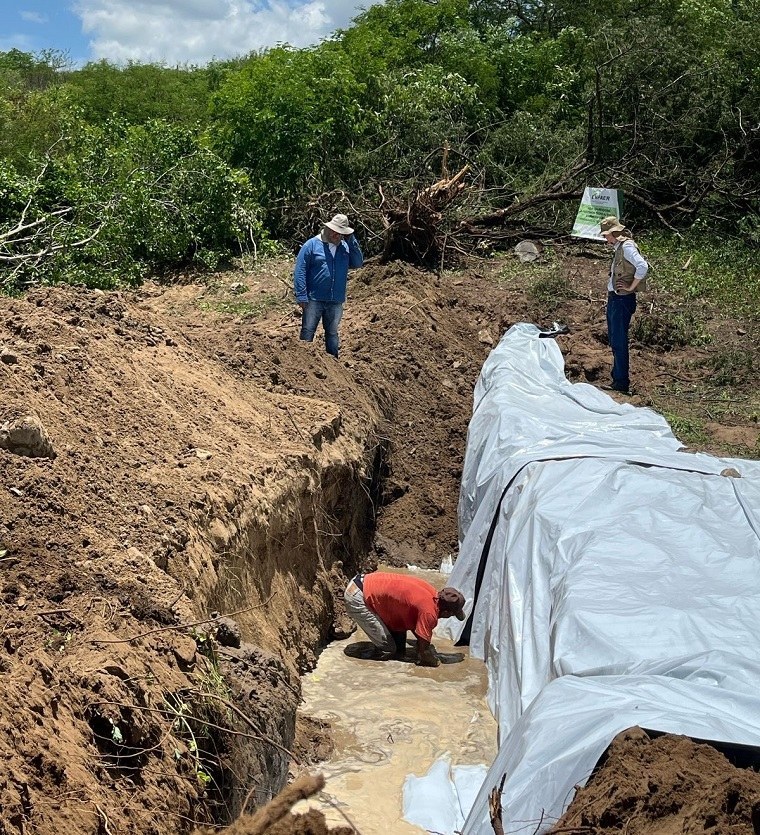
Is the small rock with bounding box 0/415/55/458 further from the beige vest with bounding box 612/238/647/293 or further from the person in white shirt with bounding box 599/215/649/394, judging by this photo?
the beige vest with bounding box 612/238/647/293

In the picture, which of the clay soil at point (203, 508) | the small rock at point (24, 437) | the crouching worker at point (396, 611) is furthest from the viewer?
the crouching worker at point (396, 611)

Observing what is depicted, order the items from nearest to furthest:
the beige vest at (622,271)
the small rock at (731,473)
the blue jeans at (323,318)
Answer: the small rock at (731,473)
the blue jeans at (323,318)
the beige vest at (622,271)

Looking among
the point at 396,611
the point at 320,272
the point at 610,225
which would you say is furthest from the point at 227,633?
the point at 610,225

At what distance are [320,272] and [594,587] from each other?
540cm

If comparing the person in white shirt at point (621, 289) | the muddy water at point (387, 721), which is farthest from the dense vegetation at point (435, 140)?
the muddy water at point (387, 721)

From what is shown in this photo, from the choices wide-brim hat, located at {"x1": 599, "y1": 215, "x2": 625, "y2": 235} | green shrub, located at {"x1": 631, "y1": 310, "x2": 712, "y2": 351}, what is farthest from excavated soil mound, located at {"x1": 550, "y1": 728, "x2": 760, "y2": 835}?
green shrub, located at {"x1": 631, "y1": 310, "x2": 712, "y2": 351}

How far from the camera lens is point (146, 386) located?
7277 mm

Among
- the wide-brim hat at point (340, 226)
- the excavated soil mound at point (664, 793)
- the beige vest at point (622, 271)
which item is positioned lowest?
the excavated soil mound at point (664, 793)

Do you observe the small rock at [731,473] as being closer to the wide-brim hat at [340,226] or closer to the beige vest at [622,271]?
the beige vest at [622,271]

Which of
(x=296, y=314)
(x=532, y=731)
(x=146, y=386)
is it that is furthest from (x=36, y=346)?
(x=296, y=314)

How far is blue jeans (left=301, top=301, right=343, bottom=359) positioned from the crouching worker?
147 inches

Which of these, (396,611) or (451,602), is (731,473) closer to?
(451,602)

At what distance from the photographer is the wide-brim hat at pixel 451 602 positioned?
729 centimetres

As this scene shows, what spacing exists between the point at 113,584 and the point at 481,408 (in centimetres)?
583
